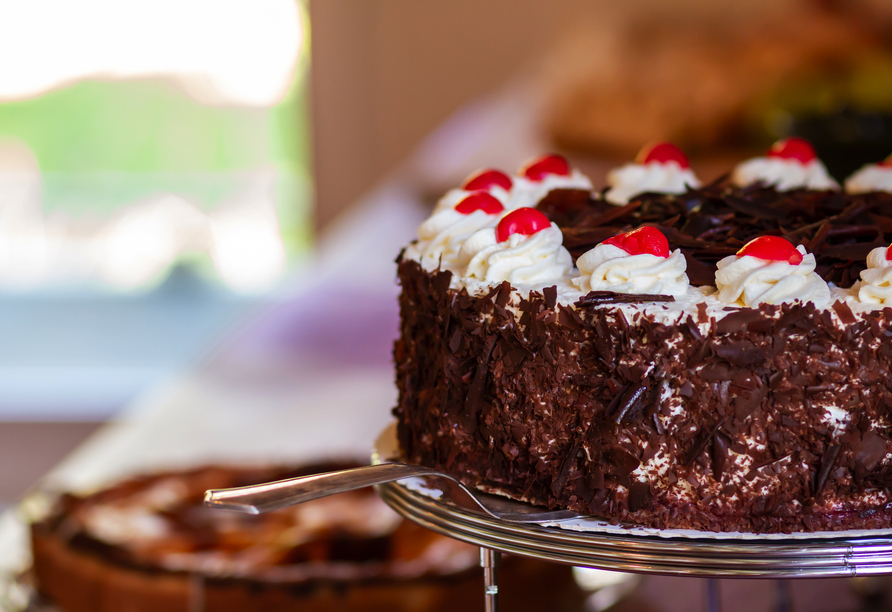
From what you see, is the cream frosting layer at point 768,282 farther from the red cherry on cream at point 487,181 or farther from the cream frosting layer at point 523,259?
the red cherry on cream at point 487,181

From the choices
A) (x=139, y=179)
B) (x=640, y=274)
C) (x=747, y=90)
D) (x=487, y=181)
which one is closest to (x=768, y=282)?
(x=640, y=274)

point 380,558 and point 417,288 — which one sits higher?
point 417,288

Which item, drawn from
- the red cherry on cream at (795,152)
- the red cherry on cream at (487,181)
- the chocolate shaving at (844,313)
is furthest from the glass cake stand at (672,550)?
the red cherry on cream at (795,152)

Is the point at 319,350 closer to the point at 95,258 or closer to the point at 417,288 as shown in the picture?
the point at 417,288

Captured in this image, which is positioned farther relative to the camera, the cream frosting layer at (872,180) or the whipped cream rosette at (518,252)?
the cream frosting layer at (872,180)

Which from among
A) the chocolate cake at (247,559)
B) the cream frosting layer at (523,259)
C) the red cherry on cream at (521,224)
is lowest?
the chocolate cake at (247,559)

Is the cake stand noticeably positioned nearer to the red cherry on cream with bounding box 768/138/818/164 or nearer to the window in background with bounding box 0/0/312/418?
the red cherry on cream with bounding box 768/138/818/164

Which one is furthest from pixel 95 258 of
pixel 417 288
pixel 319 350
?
pixel 417 288

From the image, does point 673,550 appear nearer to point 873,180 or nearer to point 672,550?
point 672,550
